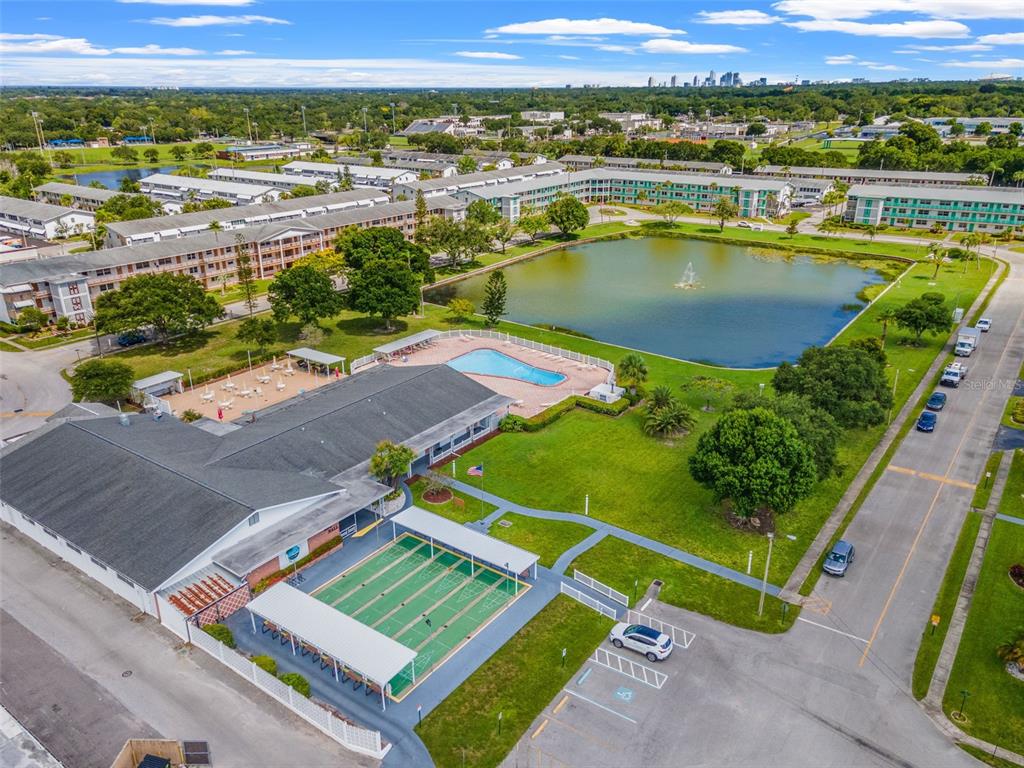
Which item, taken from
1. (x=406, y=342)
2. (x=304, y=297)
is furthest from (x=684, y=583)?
(x=304, y=297)

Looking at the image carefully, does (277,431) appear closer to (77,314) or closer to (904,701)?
(904,701)

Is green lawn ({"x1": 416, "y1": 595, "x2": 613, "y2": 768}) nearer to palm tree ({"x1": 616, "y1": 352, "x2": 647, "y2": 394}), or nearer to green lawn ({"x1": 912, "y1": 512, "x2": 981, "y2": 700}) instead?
green lawn ({"x1": 912, "y1": 512, "x2": 981, "y2": 700})

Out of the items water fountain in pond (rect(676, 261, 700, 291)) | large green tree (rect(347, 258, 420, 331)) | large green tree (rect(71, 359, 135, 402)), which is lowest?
water fountain in pond (rect(676, 261, 700, 291))

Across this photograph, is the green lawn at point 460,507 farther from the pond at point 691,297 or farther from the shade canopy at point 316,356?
the pond at point 691,297

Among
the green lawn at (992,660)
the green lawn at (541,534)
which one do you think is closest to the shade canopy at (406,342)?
the green lawn at (541,534)

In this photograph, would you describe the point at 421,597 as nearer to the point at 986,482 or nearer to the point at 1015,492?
the point at 986,482

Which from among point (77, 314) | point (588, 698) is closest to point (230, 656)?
point (588, 698)

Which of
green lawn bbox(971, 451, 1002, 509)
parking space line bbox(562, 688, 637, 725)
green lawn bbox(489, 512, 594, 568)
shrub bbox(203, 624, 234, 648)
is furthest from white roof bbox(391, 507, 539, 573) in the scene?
green lawn bbox(971, 451, 1002, 509)
